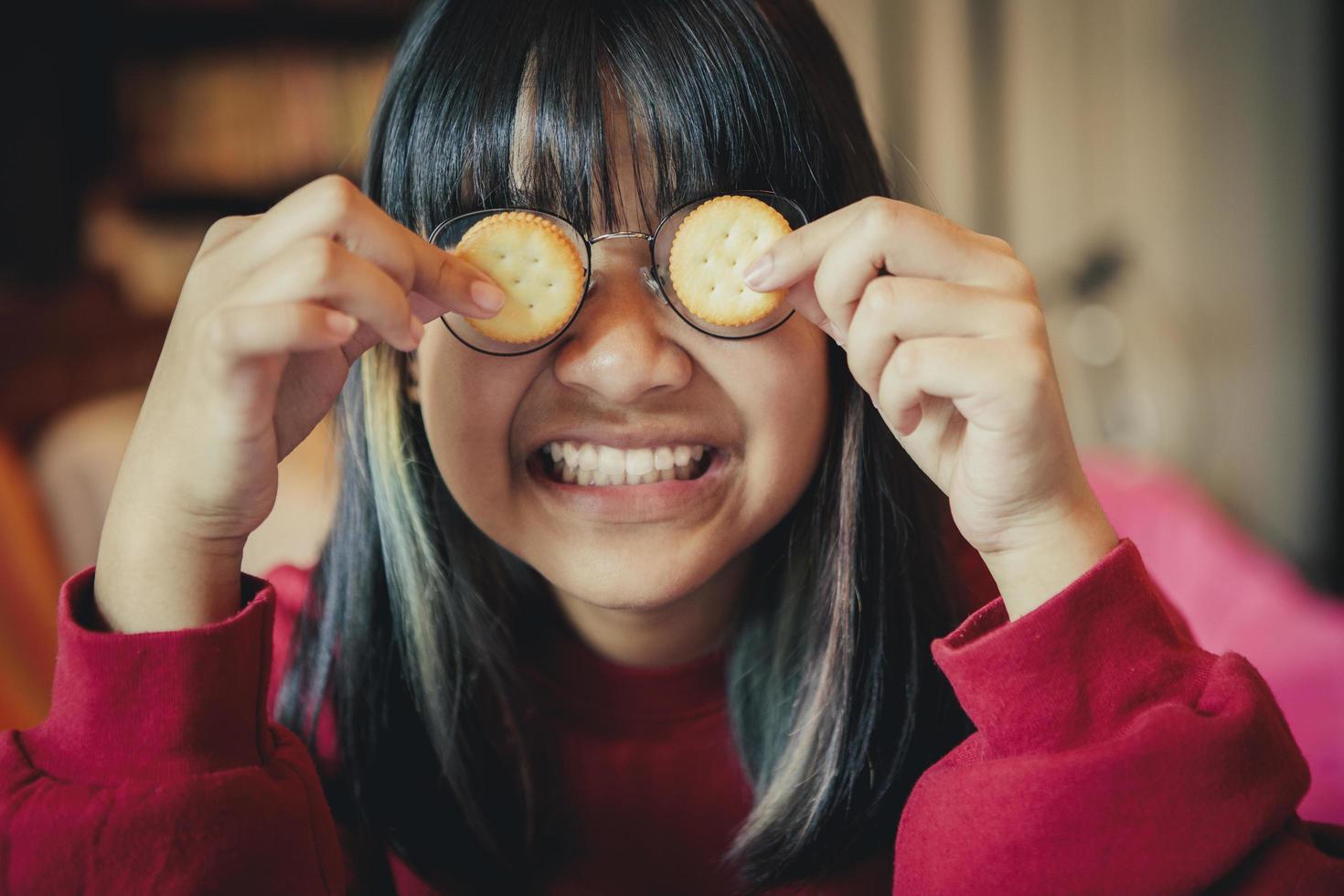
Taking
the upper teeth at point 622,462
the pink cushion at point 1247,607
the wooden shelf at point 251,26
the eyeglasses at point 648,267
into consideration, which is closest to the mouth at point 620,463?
the upper teeth at point 622,462

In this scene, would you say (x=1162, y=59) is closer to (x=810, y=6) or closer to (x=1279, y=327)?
(x=1279, y=327)

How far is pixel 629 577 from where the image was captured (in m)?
0.95

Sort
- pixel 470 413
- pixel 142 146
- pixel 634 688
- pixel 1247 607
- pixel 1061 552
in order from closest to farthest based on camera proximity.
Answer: pixel 1061 552, pixel 470 413, pixel 634 688, pixel 1247 607, pixel 142 146

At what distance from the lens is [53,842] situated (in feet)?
2.45

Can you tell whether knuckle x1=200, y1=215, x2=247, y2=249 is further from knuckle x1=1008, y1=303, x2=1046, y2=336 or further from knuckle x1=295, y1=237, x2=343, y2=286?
knuckle x1=1008, y1=303, x2=1046, y2=336

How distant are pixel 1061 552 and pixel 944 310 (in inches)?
8.0

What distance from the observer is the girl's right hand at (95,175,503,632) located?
0.70 meters

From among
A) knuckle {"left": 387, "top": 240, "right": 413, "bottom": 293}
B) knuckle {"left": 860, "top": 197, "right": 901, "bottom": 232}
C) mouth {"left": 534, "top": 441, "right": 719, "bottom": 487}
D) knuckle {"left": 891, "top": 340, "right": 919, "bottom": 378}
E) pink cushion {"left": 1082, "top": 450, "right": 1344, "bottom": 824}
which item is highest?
knuckle {"left": 387, "top": 240, "right": 413, "bottom": 293}

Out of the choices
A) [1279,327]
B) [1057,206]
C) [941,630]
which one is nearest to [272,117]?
[1057,206]

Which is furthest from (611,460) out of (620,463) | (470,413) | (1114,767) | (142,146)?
(142,146)

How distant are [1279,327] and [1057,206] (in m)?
0.86

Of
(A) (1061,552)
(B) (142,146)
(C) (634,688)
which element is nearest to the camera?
(A) (1061,552)

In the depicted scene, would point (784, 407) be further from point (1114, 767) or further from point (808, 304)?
point (1114, 767)

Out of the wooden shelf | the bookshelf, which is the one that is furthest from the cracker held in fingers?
the wooden shelf
